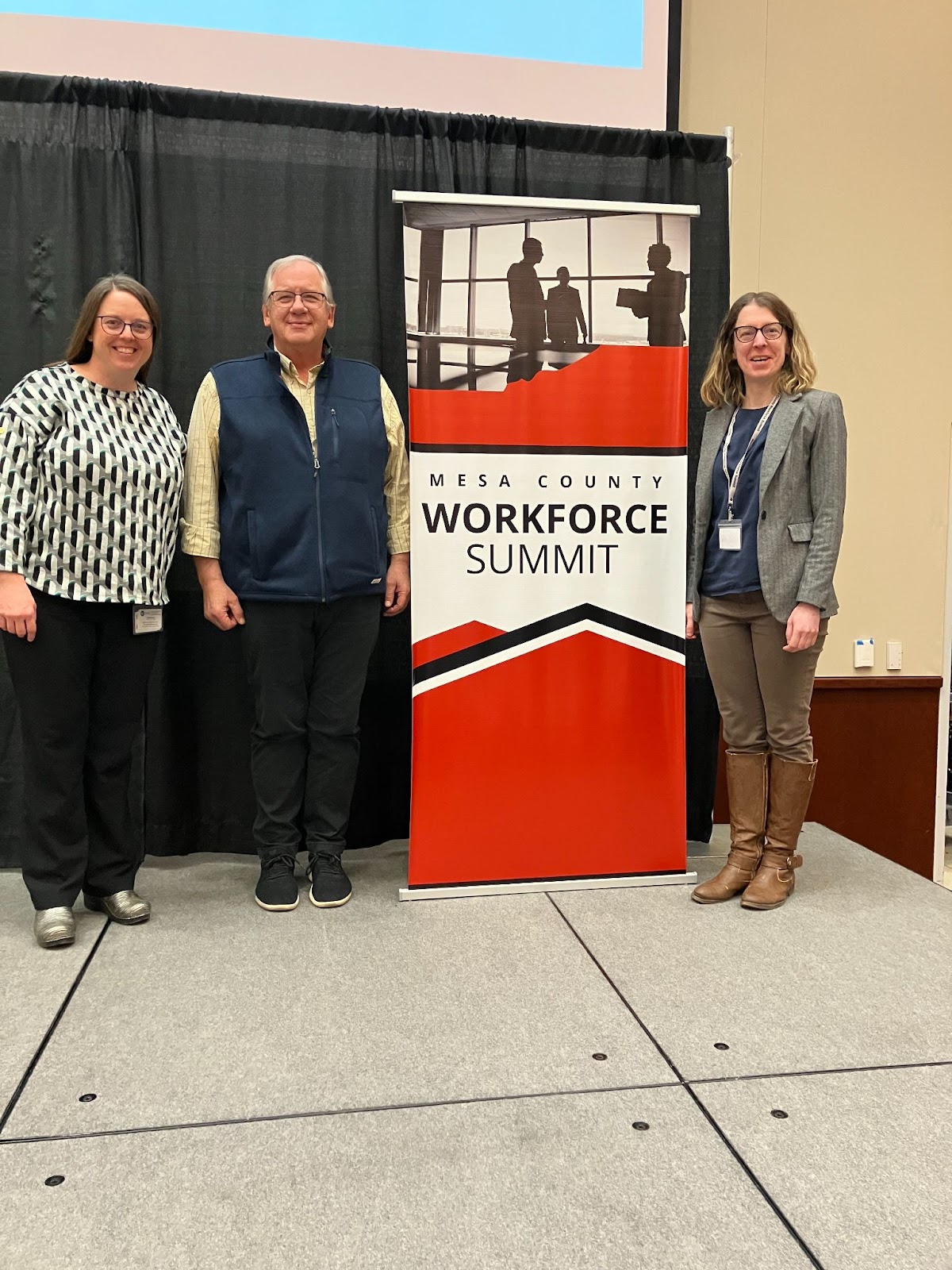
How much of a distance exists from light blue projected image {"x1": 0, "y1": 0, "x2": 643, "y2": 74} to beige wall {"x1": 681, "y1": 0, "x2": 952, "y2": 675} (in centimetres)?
44

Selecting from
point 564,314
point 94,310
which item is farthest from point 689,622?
point 94,310

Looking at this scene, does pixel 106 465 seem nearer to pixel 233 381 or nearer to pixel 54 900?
pixel 233 381

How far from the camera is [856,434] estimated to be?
3.77m

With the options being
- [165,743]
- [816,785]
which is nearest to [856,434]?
[816,785]

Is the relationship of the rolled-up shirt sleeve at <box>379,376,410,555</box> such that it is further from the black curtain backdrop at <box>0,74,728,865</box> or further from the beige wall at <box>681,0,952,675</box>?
the beige wall at <box>681,0,952,675</box>

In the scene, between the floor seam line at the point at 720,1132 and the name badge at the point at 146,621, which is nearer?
the floor seam line at the point at 720,1132

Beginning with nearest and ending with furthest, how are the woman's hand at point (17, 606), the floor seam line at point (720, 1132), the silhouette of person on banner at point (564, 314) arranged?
the floor seam line at point (720, 1132)
the woman's hand at point (17, 606)
the silhouette of person on banner at point (564, 314)

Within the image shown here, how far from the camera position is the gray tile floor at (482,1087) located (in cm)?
139

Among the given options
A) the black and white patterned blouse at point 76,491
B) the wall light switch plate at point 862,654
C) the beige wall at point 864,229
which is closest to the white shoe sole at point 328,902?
the black and white patterned blouse at point 76,491

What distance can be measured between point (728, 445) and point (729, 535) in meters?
0.24

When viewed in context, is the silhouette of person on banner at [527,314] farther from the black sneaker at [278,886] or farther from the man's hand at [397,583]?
the black sneaker at [278,886]

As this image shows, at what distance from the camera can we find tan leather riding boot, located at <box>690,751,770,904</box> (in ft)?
8.82

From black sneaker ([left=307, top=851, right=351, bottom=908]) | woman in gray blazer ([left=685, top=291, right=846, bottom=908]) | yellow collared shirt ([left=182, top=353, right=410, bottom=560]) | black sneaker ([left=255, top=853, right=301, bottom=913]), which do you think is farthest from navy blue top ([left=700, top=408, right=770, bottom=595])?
black sneaker ([left=255, top=853, right=301, bottom=913])

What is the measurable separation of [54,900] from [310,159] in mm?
2171
